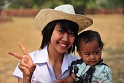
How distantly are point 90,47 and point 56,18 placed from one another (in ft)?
1.03

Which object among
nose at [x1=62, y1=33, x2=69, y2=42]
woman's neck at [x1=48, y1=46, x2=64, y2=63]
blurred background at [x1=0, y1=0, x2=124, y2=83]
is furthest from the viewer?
blurred background at [x1=0, y1=0, x2=124, y2=83]

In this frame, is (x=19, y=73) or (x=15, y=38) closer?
(x=19, y=73)

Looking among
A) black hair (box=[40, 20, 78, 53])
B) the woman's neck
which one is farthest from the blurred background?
black hair (box=[40, 20, 78, 53])

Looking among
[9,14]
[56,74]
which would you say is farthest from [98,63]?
[9,14]

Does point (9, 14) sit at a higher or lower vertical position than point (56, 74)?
lower

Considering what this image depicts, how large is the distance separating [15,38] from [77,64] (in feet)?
25.0

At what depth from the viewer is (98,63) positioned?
1.72m

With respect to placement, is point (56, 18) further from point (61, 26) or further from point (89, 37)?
point (89, 37)

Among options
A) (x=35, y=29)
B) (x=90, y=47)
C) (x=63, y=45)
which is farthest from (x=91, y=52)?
(x=35, y=29)

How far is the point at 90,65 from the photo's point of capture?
172cm

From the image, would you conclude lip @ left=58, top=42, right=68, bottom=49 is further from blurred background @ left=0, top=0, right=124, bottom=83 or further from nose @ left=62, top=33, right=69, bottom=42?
blurred background @ left=0, top=0, right=124, bottom=83

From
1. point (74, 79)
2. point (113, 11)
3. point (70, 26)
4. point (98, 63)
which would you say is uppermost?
point (70, 26)

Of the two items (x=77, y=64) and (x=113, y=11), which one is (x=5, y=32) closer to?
(x=77, y=64)

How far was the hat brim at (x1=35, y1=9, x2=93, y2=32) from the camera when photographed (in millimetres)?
1701
